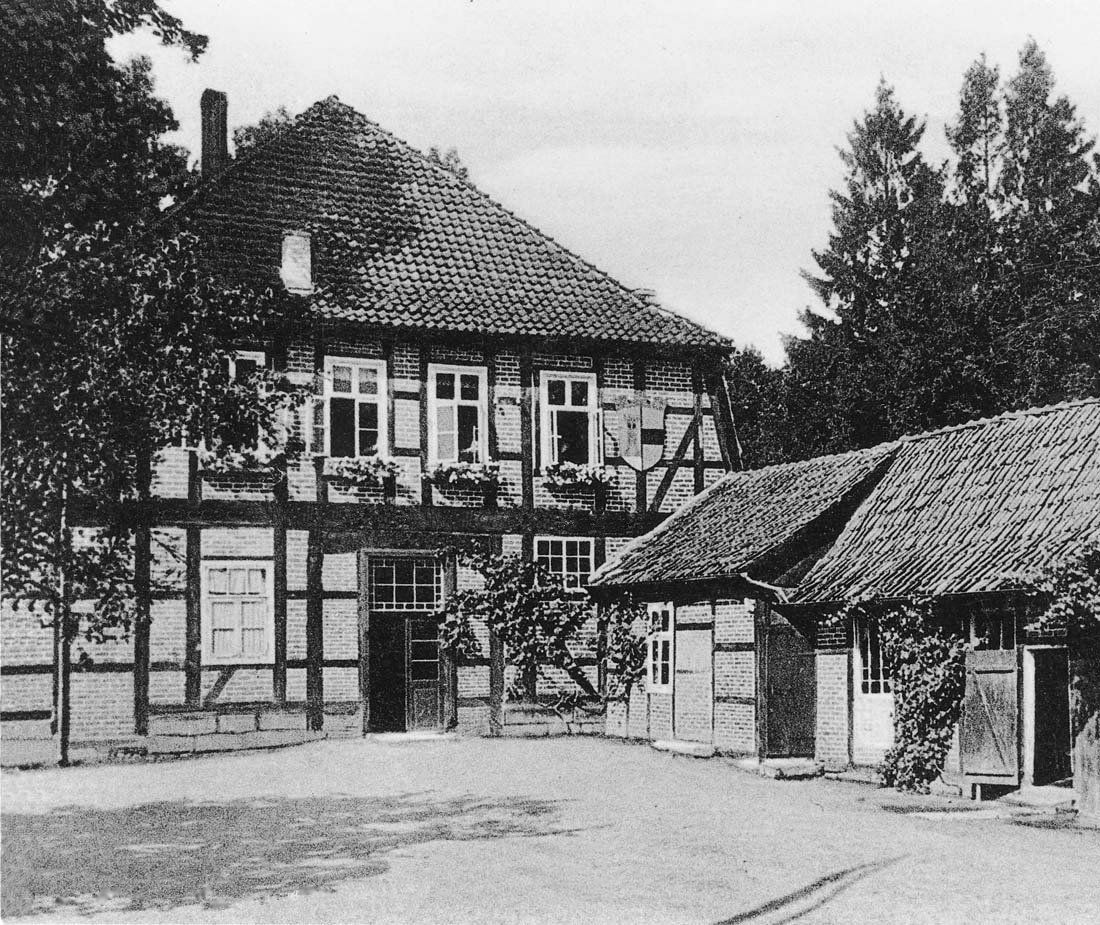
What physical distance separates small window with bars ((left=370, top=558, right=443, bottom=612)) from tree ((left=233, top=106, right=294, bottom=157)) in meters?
6.15

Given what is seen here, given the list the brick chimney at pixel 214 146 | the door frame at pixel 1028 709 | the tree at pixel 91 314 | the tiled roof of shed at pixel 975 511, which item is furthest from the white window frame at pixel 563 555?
the tree at pixel 91 314

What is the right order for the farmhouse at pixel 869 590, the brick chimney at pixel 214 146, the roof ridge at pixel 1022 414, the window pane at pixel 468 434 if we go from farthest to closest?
the brick chimney at pixel 214 146, the window pane at pixel 468 434, the roof ridge at pixel 1022 414, the farmhouse at pixel 869 590

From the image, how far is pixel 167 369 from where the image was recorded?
10.2 metres

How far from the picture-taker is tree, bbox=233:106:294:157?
20.2 meters

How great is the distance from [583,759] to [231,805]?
5.31 metres

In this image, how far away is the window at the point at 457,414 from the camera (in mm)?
19234

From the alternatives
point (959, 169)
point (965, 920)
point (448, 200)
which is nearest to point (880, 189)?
point (959, 169)

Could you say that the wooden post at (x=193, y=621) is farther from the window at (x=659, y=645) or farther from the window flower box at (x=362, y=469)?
the window at (x=659, y=645)

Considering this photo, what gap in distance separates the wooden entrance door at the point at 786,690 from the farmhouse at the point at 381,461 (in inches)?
136

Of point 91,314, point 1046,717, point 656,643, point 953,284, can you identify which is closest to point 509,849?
point 91,314

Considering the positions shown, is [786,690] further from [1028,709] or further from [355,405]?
[355,405]

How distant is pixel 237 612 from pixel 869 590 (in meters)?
8.07

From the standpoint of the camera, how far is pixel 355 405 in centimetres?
1878

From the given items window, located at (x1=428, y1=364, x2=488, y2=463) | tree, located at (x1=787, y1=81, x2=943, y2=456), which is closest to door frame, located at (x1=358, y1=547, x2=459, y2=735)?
window, located at (x1=428, y1=364, x2=488, y2=463)
